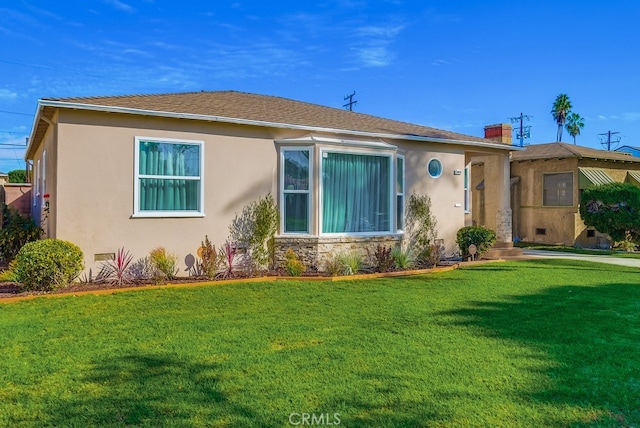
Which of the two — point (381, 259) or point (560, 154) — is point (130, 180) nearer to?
point (381, 259)

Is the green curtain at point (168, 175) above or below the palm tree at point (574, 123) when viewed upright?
below

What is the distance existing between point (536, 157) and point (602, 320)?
16.5m

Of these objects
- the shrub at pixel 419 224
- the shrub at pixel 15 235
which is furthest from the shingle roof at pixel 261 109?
the shrub at pixel 15 235

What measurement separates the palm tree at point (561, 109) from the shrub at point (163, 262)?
49.7 meters

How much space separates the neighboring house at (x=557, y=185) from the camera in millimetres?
20531

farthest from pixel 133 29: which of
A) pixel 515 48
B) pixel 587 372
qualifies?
pixel 587 372

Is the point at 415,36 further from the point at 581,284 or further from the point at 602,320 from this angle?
the point at 602,320

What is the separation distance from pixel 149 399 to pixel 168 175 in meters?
6.85

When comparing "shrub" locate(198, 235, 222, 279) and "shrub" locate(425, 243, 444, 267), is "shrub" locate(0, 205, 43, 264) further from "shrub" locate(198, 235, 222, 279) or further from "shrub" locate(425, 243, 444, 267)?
"shrub" locate(425, 243, 444, 267)

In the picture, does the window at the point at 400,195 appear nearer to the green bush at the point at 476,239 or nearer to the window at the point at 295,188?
the green bush at the point at 476,239

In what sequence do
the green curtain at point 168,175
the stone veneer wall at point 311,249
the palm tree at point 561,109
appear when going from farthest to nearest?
the palm tree at point 561,109
the stone veneer wall at point 311,249
the green curtain at point 168,175

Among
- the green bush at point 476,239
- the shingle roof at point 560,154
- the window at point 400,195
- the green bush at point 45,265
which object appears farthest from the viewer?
the shingle roof at point 560,154

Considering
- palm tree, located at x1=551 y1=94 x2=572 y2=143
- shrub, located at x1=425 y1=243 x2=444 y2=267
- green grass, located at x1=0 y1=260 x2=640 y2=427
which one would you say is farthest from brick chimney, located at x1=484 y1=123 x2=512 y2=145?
palm tree, located at x1=551 y1=94 x2=572 y2=143

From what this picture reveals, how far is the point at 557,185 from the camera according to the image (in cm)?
2130
